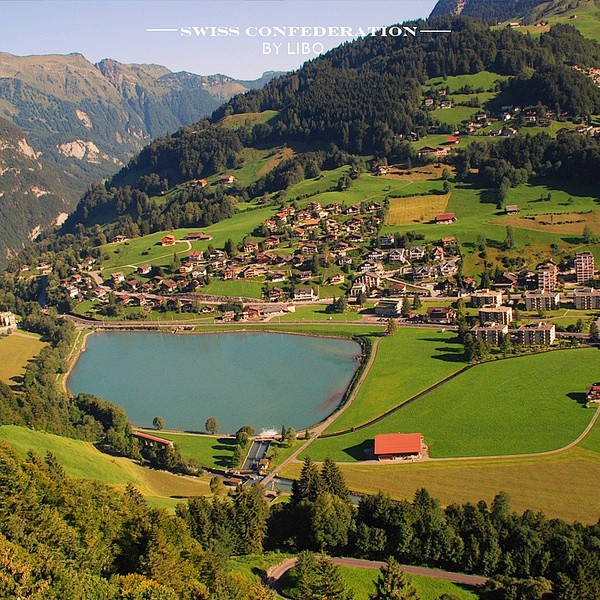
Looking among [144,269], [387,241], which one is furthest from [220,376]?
[144,269]

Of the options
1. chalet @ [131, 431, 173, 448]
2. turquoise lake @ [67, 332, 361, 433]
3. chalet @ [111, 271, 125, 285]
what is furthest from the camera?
chalet @ [111, 271, 125, 285]

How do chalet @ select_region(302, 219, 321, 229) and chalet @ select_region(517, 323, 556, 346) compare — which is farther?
chalet @ select_region(302, 219, 321, 229)

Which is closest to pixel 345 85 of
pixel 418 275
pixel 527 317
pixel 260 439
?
pixel 418 275

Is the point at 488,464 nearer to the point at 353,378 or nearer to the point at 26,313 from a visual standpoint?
the point at 353,378

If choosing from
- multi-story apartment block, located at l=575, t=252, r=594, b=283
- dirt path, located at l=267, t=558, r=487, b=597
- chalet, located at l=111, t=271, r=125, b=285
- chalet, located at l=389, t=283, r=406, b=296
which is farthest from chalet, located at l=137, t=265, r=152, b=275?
dirt path, located at l=267, t=558, r=487, b=597

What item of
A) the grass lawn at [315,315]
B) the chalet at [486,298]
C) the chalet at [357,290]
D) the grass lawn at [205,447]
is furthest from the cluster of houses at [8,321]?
the chalet at [486,298]

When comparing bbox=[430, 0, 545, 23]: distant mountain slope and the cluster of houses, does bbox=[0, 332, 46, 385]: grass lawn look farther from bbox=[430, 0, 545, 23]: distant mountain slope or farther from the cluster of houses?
bbox=[430, 0, 545, 23]: distant mountain slope
